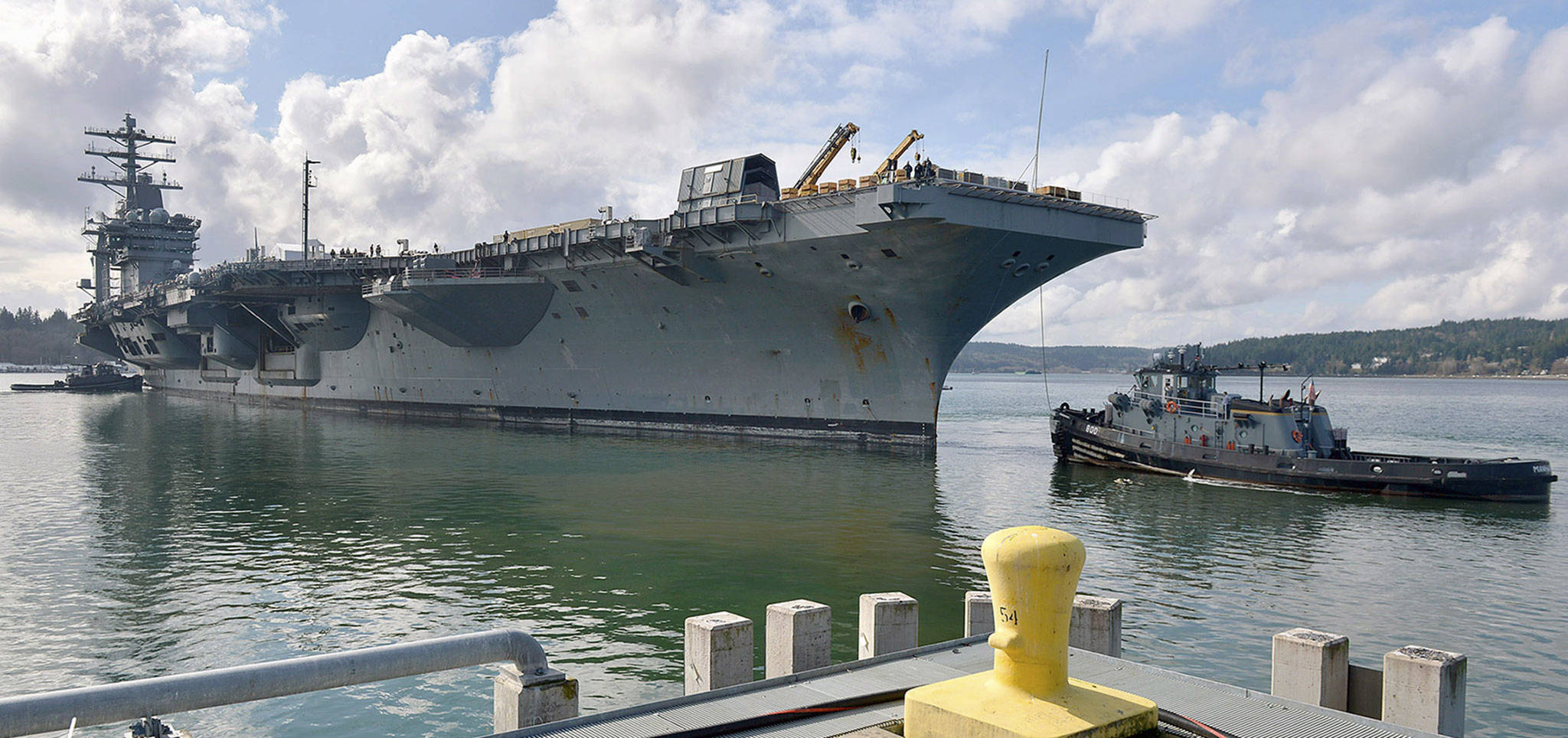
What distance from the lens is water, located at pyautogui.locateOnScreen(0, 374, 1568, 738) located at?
9.64 meters

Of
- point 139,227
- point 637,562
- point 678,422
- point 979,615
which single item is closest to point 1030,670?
point 979,615

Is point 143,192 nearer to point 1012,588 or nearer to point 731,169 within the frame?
point 731,169

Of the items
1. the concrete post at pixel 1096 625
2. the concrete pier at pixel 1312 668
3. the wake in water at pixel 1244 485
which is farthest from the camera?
the wake in water at pixel 1244 485

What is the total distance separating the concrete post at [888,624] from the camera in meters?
6.39

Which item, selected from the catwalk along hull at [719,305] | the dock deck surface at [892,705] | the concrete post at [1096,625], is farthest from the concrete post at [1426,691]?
the catwalk along hull at [719,305]

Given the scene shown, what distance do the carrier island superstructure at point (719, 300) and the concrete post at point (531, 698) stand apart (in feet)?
62.2

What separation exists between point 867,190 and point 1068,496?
919 centimetres

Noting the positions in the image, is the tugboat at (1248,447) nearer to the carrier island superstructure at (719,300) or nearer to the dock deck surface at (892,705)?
the carrier island superstructure at (719,300)

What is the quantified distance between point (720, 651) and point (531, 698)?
1209 mm

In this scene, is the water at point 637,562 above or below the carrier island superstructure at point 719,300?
below

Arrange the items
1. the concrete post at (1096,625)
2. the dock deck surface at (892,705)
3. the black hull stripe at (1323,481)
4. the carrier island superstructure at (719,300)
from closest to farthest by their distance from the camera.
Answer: the dock deck surface at (892,705), the concrete post at (1096,625), the black hull stripe at (1323,481), the carrier island superstructure at (719,300)

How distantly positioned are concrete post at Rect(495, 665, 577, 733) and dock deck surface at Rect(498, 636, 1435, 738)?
11 centimetres

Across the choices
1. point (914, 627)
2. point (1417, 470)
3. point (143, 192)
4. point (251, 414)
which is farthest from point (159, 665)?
point (143, 192)

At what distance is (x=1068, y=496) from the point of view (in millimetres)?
23094
